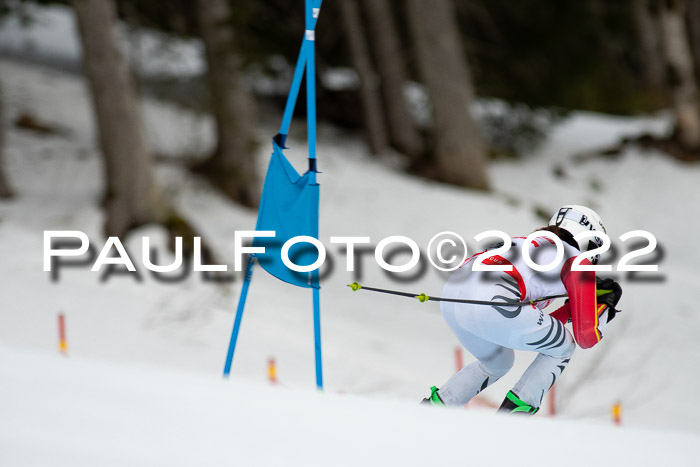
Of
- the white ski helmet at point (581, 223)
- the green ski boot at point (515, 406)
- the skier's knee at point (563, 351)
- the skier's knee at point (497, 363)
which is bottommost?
the green ski boot at point (515, 406)

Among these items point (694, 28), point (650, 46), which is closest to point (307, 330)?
point (650, 46)

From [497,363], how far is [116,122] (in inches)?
281

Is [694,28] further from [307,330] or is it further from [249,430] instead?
[249,430]

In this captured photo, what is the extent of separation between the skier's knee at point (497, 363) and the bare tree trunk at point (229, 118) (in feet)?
27.5

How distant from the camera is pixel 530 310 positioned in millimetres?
4070

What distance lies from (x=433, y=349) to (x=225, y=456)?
6.82 m

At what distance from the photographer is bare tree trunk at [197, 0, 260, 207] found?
12383mm

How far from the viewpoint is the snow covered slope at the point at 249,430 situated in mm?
2770

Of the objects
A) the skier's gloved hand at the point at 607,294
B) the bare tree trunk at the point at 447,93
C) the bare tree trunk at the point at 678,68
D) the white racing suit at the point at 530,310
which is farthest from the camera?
the bare tree trunk at the point at 678,68

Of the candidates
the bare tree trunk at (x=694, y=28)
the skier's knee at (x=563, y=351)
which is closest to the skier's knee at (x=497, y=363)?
the skier's knee at (x=563, y=351)

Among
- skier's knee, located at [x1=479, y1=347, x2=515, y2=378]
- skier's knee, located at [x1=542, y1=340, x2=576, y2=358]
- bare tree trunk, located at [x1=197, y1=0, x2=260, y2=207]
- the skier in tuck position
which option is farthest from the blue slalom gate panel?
bare tree trunk, located at [x1=197, y1=0, x2=260, y2=207]

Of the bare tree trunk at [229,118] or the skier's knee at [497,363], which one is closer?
the skier's knee at [497,363]

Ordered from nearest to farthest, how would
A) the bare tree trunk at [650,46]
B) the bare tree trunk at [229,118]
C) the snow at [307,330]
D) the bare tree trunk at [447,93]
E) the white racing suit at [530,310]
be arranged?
the snow at [307,330]
the white racing suit at [530,310]
the bare tree trunk at [229,118]
the bare tree trunk at [447,93]
the bare tree trunk at [650,46]

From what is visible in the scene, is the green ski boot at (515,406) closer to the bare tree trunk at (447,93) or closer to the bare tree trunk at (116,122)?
the bare tree trunk at (116,122)
